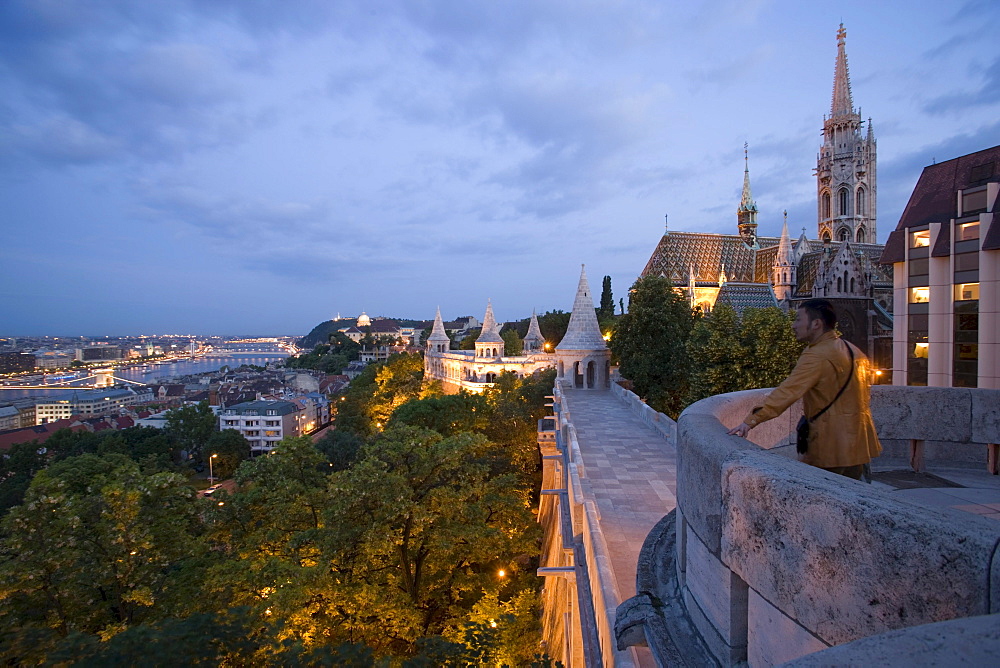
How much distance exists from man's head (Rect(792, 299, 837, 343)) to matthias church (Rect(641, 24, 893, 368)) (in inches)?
1279

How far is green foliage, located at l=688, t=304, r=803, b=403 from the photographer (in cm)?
1795

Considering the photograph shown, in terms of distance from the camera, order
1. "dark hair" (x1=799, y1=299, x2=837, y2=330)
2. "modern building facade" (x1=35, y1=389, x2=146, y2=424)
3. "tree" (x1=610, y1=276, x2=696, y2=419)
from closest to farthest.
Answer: "dark hair" (x1=799, y1=299, x2=837, y2=330), "tree" (x1=610, y1=276, x2=696, y2=419), "modern building facade" (x1=35, y1=389, x2=146, y2=424)

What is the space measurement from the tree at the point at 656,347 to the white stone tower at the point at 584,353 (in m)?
4.29

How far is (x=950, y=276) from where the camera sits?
20688 millimetres

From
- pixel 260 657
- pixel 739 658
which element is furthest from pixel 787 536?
pixel 260 657

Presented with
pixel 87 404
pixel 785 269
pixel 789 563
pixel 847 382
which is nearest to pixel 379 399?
pixel 785 269

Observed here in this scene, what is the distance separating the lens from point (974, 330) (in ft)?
65.5

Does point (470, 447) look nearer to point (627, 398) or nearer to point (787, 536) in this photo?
point (627, 398)

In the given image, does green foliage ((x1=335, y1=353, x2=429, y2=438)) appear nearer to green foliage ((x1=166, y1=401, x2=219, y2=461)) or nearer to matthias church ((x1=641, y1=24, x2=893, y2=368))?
green foliage ((x1=166, y1=401, x2=219, y2=461))

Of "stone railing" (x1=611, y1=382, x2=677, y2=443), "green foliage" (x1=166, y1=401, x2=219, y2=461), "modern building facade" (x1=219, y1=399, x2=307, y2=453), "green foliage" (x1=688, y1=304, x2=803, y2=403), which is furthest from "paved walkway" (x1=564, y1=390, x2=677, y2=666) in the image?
"modern building facade" (x1=219, y1=399, x2=307, y2=453)

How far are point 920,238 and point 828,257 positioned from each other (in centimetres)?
3074

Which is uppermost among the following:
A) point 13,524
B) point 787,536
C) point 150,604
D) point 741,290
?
point 741,290

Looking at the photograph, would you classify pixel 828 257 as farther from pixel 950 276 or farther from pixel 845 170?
pixel 950 276

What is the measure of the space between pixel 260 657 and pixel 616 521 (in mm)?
5671
